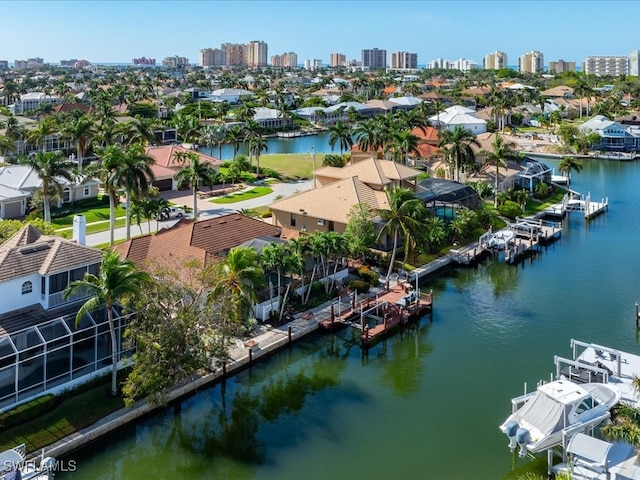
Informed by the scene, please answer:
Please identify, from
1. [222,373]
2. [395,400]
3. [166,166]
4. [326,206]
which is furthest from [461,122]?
[222,373]

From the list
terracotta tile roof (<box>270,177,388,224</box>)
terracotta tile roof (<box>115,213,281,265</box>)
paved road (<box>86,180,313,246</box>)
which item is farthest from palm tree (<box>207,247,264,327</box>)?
paved road (<box>86,180,313,246</box>)

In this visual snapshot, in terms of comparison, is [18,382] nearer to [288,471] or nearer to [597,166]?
[288,471]

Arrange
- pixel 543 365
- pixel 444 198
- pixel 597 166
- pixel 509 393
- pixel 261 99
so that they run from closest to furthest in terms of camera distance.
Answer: pixel 509 393
pixel 543 365
pixel 444 198
pixel 597 166
pixel 261 99

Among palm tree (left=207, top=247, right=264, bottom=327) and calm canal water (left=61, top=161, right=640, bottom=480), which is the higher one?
palm tree (left=207, top=247, right=264, bottom=327)

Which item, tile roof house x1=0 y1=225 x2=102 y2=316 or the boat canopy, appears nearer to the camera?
the boat canopy

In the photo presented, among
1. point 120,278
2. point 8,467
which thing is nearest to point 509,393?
point 120,278

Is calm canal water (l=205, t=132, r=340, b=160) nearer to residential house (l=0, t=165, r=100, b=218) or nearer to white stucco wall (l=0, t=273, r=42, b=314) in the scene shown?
residential house (l=0, t=165, r=100, b=218)

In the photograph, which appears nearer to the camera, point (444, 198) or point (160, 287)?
point (160, 287)
